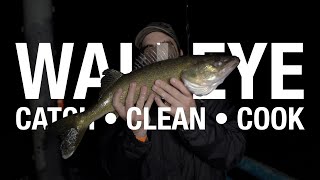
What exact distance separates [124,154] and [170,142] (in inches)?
14.4

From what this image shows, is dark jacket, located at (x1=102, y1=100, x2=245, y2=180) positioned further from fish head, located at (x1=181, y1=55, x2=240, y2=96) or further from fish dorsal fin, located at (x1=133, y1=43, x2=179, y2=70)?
fish dorsal fin, located at (x1=133, y1=43, x2=179, y2=70)

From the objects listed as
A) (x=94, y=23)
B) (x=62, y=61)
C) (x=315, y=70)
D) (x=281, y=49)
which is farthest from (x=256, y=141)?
(x=94, y=23)

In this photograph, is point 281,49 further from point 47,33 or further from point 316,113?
point 316,113

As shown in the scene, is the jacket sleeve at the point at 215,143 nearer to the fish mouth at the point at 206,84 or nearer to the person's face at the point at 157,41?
the fish mouth at the point at 206,84

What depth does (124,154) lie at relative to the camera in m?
2.44

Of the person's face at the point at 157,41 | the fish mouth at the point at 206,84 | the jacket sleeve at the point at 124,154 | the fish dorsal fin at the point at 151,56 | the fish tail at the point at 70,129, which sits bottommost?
the jacket sleeve at the point at 124,154

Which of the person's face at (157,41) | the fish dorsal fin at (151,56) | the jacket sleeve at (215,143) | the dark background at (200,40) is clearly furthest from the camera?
the dark background at (200,40)

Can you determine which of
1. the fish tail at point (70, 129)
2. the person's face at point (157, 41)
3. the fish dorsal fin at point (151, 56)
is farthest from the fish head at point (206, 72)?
the fish tail at point (70, 129)

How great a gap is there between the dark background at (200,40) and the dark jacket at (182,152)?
0.72 metres

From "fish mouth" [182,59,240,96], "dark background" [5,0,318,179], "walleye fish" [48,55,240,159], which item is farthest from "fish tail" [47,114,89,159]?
"fish mouth" [182,59,240,96]

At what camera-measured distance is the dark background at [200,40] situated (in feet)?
27.0

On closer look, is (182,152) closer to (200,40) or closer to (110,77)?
(110,77)

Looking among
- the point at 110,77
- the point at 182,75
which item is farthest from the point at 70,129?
the point at 182,75

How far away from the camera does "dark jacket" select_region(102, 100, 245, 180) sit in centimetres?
230
